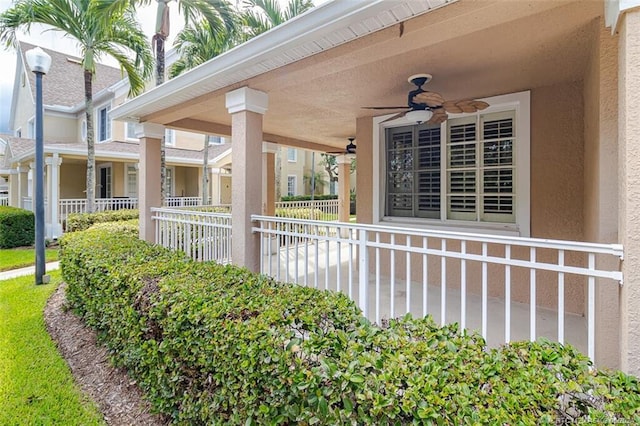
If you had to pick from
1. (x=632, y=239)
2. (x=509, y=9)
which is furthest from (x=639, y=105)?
(x=509, y=9)

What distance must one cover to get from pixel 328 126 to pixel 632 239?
619cm

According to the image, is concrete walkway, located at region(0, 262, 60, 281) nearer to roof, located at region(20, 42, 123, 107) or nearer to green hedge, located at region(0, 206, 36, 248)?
green hedge, located at region(0, 206, 36, 248)

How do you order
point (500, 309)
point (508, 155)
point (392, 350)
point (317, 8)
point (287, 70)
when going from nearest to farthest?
point (392, 350) → point (317, 8) → point (287, 70) → point (500, 309) → point (508, 155)

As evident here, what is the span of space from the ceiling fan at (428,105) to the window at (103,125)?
49.4ft

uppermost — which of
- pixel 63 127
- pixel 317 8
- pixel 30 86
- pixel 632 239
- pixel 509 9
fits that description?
pixel 30 86

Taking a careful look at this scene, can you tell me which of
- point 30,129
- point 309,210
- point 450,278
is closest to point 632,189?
point 450,278

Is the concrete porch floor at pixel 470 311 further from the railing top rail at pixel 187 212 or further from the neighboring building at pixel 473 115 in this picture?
the railing top rail at pixel 187 212

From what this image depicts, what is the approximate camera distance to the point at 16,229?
433 inches

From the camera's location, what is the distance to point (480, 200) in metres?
5.20

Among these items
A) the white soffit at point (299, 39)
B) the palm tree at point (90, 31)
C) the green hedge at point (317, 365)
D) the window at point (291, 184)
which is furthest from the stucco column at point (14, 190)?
the green hedge at point (317, 365)

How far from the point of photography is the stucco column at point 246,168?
171 inches

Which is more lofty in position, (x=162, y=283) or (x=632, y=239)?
(x=632, y=239)

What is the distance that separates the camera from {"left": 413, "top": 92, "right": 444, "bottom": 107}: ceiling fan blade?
407 centimetres

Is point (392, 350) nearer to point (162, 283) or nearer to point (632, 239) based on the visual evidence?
point (632, 239)
